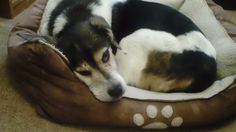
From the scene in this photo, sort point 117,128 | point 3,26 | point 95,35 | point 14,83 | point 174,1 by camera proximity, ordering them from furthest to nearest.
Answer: point 3,26 → point 174,1 → point 14,83 → point 117,128 → point 95,35

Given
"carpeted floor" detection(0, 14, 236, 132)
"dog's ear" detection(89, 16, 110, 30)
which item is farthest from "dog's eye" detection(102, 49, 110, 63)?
"carpeted floor" detection(0, 14, 236, 132)

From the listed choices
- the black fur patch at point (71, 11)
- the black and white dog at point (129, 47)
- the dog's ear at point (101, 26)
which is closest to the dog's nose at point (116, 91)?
the black and white dog at point (129, 47)

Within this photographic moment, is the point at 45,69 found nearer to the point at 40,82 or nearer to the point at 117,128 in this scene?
the point at 40,82

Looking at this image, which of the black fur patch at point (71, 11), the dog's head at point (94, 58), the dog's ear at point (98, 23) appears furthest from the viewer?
the black fur patch at point (71, 11)

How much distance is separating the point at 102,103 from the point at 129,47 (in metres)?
0.38

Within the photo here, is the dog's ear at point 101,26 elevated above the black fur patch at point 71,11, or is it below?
above

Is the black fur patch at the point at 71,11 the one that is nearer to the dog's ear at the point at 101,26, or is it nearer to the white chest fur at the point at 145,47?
the dog's ear at the point at 101,26

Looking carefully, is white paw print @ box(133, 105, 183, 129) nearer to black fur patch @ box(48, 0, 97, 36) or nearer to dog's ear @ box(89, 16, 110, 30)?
dog's ear @ box(89, 16, 110, 30)

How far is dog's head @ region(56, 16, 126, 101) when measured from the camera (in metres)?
1.75

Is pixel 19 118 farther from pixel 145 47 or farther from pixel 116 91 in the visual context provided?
pixel 145 47

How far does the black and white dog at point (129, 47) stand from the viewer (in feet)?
5.88

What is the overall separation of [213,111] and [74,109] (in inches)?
29.7

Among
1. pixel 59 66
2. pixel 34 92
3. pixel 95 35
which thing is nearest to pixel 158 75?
pixel 95 35

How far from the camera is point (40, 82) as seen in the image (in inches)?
75.4
